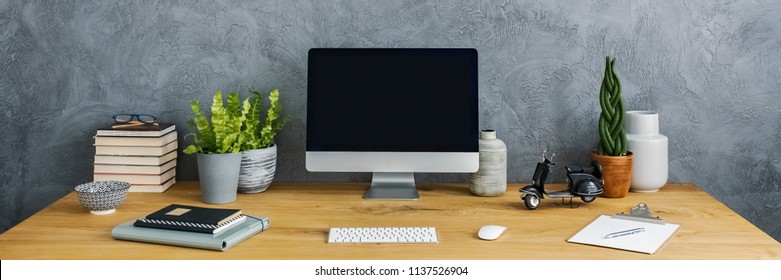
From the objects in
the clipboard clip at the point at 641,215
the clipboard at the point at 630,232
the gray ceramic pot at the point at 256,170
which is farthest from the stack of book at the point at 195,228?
the clipboard clip at the point at 641,215

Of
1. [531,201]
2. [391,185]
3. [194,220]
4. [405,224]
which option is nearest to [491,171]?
[531,201]

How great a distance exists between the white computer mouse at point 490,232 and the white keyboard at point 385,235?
0.11 meters

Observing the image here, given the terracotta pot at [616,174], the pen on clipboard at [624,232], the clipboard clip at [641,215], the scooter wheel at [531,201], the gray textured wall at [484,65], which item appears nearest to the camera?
the pen on clipboard at [624,232]

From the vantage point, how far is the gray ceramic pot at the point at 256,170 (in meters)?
2.29

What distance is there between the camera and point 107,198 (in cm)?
209

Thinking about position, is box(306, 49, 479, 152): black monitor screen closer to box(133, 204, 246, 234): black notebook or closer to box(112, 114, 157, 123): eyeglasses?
box(133, 204, 246, 234): black notebook

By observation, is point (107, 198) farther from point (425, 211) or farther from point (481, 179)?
point (481, 179)

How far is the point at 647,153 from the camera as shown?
2330 millimetres

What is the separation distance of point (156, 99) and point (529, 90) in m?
1.18

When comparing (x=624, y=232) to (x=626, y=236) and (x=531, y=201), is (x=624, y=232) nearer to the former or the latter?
(x=626, y=236)

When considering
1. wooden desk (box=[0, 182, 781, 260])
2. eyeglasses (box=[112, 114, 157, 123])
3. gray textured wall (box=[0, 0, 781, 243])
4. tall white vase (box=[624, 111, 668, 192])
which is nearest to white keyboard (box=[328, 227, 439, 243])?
wooden desk (box=[0, 182, 781, 260])

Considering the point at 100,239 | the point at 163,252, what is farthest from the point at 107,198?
the point at 163,252

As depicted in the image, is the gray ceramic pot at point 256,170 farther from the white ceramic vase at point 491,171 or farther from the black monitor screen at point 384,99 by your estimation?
the white ceramic vase at point 491,171

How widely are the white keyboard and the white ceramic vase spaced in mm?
416
